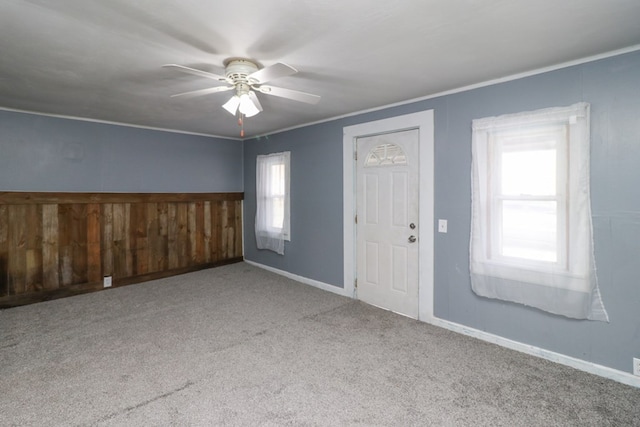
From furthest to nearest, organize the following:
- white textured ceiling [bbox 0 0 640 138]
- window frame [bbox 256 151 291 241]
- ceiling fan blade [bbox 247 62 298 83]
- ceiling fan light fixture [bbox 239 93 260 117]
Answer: window frame [bbox 256 151 291 241], ceiling fan light fixture [bbox 239 93 260 117], ceiling fan blade [bbox 247 62 298 83], white textured ceiling [bbox 0 0 640 138]

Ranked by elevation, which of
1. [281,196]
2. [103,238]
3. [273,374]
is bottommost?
[273,374]

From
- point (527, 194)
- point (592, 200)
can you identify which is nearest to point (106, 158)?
point (527, 194)

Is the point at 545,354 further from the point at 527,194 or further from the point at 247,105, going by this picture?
the point at 247,105

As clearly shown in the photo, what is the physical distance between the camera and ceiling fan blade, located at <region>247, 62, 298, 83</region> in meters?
1.92

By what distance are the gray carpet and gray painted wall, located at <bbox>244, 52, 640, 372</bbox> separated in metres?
0.27

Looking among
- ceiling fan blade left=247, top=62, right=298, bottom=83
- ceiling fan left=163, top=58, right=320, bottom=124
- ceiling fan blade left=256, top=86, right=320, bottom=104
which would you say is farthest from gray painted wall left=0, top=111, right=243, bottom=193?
ceiling fan blade left=247, top=62, right=298, bottom=83

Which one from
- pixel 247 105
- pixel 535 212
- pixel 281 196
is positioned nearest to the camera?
pixel 247 105

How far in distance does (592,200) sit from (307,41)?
2.36 m

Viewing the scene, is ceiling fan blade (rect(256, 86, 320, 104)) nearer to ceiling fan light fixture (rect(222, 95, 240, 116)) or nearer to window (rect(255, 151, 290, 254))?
ceiling fan light fixture (rect(222, 95, 240, 116))

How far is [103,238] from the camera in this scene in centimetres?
443

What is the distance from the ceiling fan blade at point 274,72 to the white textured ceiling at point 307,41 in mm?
186

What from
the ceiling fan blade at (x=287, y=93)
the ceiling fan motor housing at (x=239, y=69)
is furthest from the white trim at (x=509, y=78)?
the ceiling fan motor housing at (x=239, y=69)

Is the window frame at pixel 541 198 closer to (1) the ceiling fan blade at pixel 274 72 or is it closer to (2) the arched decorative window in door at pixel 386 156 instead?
(2) the arched decorative window in door at pixel 386 156

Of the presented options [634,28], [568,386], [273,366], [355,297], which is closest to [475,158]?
[634,28]
